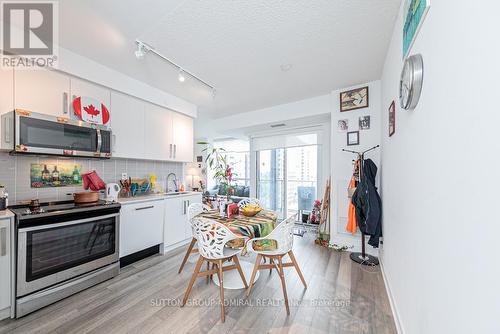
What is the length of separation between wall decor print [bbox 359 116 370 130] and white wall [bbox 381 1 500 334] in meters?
1.73

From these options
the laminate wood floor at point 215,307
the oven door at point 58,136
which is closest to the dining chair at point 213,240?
the laminate wood floor at point 215,307

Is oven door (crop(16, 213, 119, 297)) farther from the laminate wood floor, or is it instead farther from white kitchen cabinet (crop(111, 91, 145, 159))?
white kitchen cabinet (crop(111, 91, 145, 159))

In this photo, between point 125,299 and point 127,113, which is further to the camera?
point 127,113

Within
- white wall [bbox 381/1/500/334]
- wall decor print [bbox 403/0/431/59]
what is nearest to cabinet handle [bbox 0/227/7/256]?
white wall [bbox 381/1/500/334]

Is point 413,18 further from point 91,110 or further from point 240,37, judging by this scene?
point 91,110

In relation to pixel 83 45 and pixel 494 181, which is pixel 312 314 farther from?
pixel 83 45

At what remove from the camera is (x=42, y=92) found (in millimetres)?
2086

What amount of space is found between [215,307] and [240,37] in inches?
104

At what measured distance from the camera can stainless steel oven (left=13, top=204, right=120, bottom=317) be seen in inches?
66.4

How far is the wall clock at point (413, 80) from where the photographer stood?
3.80 feet

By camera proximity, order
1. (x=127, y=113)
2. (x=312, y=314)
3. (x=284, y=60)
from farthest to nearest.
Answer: (x=127, y=113)
(x=284, y=60)
(x=312, y=314)

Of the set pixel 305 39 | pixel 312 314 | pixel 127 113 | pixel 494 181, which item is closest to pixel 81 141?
pixel 127 113

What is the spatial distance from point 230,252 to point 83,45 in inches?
108

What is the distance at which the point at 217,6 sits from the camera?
5.34 ft
